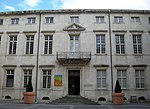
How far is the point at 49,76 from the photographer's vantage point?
24844 millimetres

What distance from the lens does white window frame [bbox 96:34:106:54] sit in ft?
83.0

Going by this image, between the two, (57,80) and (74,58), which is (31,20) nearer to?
(74,58)

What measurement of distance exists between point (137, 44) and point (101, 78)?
6743mm

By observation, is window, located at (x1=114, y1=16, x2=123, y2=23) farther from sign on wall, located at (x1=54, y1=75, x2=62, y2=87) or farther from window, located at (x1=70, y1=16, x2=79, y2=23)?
sign on wall, located at (x1=54, y1=75, x2=62, y2=87)

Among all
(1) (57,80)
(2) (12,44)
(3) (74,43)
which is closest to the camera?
(1) (57,80)

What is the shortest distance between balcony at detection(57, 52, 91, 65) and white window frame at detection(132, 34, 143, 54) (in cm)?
631

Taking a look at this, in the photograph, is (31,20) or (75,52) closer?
(75,52)

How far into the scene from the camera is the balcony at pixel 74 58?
78.6ft

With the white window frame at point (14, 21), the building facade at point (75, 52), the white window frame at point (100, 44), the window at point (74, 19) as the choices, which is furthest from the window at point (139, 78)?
the white window frame at point (14, 21)

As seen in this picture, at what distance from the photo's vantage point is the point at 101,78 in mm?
24516

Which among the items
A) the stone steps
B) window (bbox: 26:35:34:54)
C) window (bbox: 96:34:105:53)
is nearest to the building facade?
window (bbox: 96:34:105:53)

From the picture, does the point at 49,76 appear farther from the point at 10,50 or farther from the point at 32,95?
the point at 10,50

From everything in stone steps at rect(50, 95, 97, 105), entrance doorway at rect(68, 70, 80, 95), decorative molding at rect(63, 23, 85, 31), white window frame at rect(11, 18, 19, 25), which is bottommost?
stone steps at rect(50, 95, 97, 105)

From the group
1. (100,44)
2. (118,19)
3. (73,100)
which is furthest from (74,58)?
(118,19)
